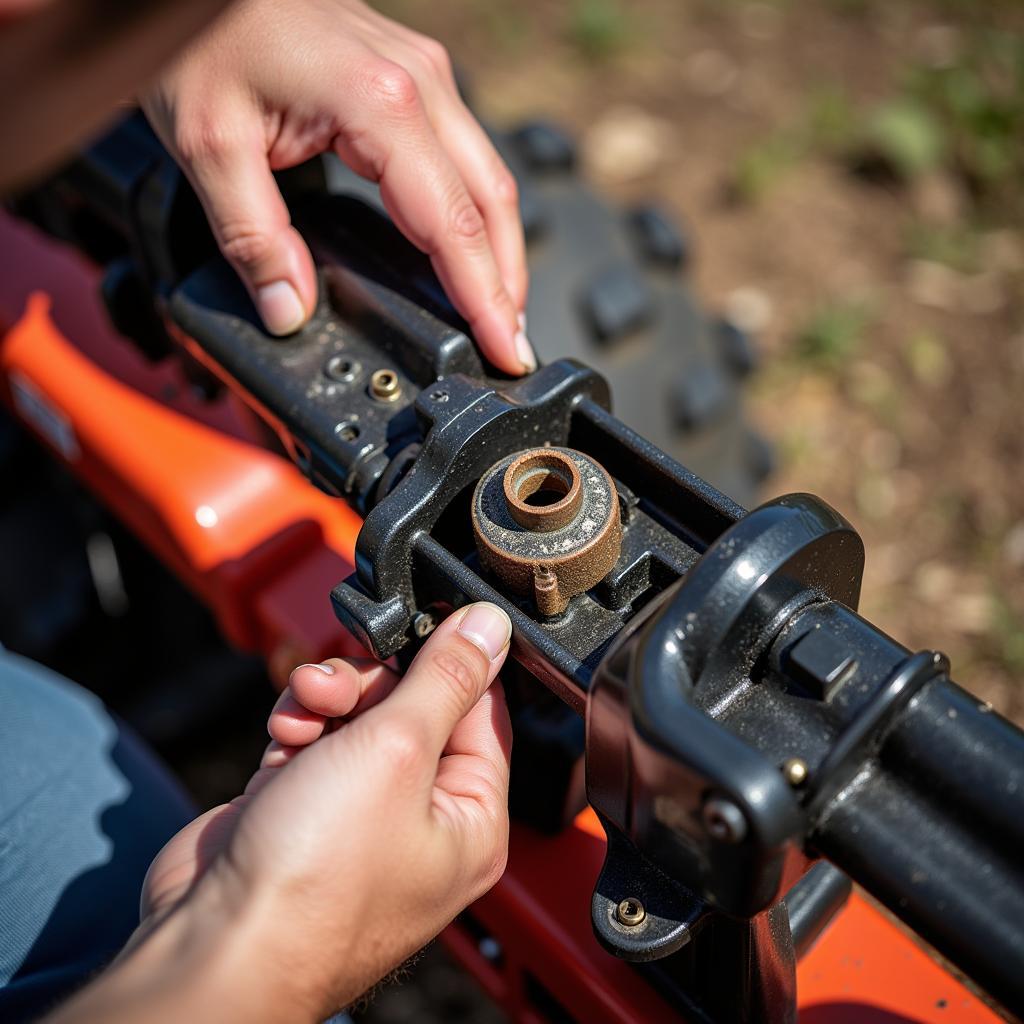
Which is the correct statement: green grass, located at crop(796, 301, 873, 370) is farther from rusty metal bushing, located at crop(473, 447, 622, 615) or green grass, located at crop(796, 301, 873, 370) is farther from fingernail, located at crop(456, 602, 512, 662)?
fingernail, located at crop(456, 602, 512, 662)

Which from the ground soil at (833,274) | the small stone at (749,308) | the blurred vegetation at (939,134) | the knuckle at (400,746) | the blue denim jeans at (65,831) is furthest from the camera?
the blurred vegetation at (939,134)

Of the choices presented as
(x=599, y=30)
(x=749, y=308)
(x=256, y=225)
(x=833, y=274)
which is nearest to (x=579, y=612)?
(x=256, y=225)

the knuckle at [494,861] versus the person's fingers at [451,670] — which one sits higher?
the person's fingers at [451,670]

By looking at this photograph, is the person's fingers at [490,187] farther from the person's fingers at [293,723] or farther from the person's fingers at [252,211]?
the person's fingers at [293,723]

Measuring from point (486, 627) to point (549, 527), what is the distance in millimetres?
97

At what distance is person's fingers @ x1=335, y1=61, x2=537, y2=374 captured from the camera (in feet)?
3.72

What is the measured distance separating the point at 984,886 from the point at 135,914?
2.82ft

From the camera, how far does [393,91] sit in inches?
45.0

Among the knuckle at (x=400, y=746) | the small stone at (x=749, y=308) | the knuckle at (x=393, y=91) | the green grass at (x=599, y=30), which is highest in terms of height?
the knuckle at (x=393, y=91)

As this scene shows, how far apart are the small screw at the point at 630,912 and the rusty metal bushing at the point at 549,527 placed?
0.24 metres

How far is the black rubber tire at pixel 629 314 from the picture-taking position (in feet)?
5.08

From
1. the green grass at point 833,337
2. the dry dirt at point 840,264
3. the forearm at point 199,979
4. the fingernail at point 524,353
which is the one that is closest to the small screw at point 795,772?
the forearm at point 199,979

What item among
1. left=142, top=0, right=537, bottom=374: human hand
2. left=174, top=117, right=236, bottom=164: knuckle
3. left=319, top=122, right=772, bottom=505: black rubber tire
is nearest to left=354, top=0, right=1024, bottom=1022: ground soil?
left=319, top=122, right=772, bottom=505: black rubber tire

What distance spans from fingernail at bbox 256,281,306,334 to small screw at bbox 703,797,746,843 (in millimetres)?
723
